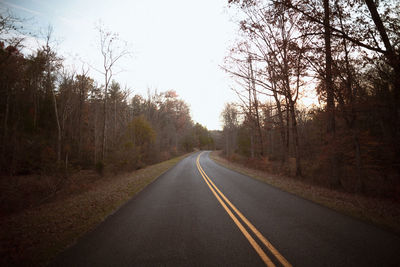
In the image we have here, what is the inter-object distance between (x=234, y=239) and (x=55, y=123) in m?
25.1

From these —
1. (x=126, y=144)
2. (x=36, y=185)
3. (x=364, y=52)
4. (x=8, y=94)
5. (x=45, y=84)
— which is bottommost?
(x=36, y=185)

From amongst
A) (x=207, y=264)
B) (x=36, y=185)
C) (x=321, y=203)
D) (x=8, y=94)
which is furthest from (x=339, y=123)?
(x=8, y=94)

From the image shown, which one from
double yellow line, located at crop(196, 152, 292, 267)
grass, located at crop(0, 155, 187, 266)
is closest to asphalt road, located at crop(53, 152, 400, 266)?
double yellow line, located at crop(196, 152, 292, 267)

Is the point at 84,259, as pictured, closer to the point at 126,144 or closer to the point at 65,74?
the point at 126,144

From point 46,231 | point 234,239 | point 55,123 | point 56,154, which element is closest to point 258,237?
point 234,239

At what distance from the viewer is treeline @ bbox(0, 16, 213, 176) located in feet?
46.1

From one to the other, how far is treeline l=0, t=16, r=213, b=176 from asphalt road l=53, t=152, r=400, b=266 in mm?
8627

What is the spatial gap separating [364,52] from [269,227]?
8079mm

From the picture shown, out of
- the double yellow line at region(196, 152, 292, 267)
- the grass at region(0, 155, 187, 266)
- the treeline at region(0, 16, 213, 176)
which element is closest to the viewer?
the double yellow line at region(196, 152, 292, 267)

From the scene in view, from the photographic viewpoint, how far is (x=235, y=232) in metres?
3.79

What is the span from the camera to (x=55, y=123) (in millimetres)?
20156

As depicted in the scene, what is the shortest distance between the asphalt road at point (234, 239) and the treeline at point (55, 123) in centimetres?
863

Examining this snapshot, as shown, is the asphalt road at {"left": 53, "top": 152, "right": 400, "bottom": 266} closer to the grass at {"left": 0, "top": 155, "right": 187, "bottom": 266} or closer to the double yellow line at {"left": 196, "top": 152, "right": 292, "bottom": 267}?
the double yellow line at {"left": 196, "top": 152, "right": 292, "bottom": 267}

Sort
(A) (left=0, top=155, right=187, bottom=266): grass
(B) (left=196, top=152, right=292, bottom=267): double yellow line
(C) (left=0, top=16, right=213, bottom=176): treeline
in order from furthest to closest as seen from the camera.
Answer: (C) (left=0, top=16, right=213, bottom=176): treeline
(A) (left=0, top=155, right=187, bottom=266): grass
(B) (left=196, top=152, right=292, bottom=267): double yellow line
